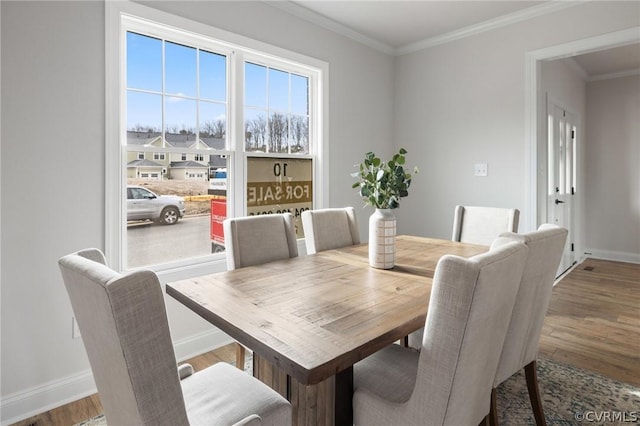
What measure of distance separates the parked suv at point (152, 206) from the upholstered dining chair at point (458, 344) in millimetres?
1869

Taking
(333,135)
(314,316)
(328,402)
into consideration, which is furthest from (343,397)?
(333,135)

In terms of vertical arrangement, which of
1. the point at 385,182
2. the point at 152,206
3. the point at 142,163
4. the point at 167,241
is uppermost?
the point at 142,163

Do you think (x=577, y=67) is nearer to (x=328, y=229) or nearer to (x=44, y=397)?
(x=328, y=229)

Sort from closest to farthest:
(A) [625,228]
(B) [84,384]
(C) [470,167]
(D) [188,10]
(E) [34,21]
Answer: (E) [34,21] → (B) [84,384] → (D) [188,10] → (C) [470,167] → (A) [625,228]

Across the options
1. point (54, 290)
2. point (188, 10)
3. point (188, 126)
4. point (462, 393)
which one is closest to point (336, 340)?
point (462, 393)

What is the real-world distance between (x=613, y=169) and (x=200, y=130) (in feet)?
18.9

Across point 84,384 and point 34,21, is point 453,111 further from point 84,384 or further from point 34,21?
point 84,384

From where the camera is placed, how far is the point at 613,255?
5363 millimetres

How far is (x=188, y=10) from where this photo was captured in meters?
2.50

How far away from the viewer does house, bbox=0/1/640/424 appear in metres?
1.91

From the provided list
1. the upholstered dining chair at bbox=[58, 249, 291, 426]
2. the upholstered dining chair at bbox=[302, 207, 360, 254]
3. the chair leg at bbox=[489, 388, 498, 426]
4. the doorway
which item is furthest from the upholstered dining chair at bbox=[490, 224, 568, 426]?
the doorway

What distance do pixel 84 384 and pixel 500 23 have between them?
169 inches

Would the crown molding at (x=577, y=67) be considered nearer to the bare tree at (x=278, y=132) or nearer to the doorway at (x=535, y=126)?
the doorway at (x=535, y=126)

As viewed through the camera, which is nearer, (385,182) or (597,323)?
(385,182)
